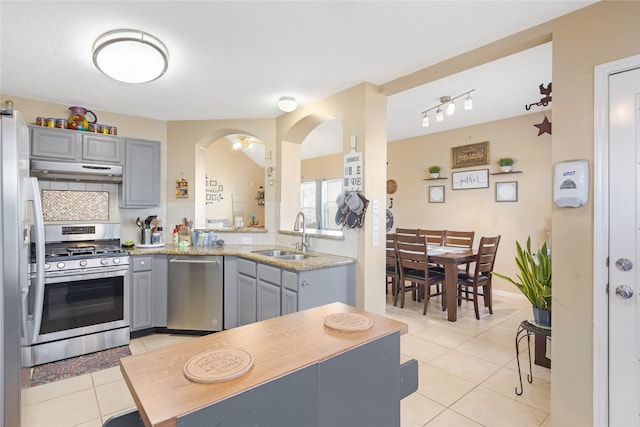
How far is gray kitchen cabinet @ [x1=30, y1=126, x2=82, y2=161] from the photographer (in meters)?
2.88

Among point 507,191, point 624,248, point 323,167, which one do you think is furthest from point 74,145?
point 507,191

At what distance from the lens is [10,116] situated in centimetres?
150

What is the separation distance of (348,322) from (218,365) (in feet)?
1.75

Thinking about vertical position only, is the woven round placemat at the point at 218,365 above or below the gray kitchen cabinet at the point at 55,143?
below

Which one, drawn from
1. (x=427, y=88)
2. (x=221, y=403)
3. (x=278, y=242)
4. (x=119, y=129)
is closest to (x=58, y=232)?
(x=119, y=129)

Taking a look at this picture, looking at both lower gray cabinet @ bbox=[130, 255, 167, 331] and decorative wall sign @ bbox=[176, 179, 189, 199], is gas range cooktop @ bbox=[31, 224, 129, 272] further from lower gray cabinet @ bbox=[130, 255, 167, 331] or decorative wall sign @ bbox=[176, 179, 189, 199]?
decorative wall sign @ bbox=[176, 179, 189, 199]

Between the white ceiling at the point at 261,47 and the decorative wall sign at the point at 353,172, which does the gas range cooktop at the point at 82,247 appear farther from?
the decorative wall sign at the point at 353,172

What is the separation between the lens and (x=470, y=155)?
4.79 metres

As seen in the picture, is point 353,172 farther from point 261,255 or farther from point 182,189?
point 182,189

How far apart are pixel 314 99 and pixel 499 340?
3.04m

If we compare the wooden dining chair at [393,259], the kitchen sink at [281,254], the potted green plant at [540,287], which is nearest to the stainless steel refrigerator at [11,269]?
the kitchen sink at [281,254]

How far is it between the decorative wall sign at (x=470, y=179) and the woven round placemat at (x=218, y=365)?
4.66m

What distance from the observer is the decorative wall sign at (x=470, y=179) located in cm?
466

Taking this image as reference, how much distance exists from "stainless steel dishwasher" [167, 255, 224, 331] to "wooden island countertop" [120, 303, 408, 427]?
2084 millimetres
